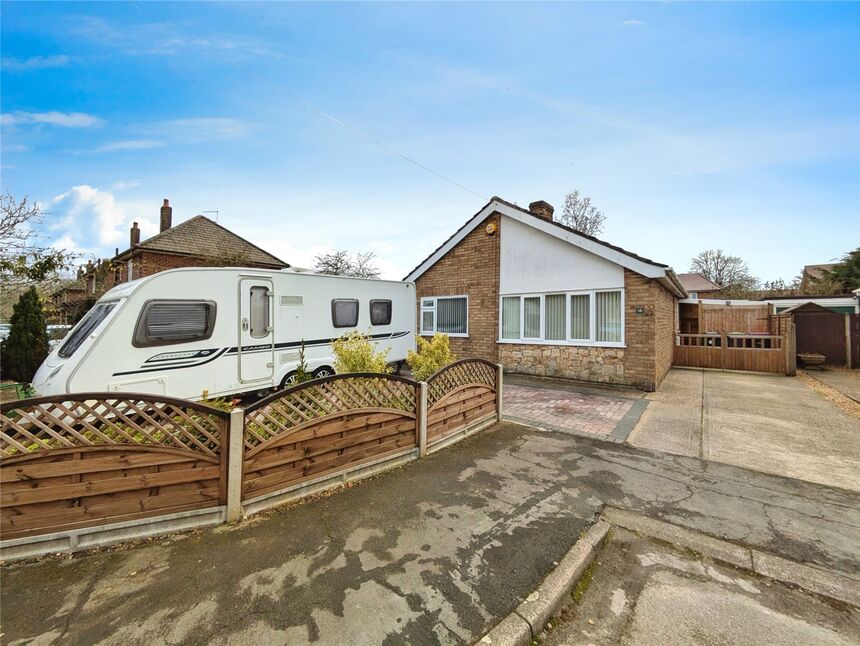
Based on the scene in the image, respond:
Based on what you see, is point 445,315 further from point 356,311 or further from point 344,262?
point 344,262

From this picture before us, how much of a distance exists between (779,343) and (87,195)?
74.4 ft

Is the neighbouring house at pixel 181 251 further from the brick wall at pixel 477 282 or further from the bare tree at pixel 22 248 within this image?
the brick wall at pixel 477 282

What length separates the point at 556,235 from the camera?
994cm

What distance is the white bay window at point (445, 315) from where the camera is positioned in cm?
1227

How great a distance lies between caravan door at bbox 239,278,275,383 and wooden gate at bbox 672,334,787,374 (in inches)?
537

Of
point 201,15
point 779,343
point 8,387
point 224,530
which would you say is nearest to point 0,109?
point 201,15

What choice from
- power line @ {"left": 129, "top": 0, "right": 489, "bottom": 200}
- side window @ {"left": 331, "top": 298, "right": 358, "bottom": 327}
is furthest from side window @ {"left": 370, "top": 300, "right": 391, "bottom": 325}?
power line @ {"left": 129, "top": 0, "right": 489, "bottom": 200}

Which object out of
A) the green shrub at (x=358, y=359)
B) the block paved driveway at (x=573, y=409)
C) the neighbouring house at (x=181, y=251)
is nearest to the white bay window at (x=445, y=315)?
the block paved driveway at (x=573, y=409)

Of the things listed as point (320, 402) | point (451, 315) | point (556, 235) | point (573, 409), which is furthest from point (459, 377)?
point (451, 315)

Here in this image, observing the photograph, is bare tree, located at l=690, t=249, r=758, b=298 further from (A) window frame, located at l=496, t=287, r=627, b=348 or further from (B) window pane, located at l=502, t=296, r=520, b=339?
(B) window pane, located at l=502, t=296, r=520, b=339

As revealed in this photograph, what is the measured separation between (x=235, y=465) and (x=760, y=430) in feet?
25.8

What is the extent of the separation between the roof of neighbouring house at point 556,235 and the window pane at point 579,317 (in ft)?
4.49

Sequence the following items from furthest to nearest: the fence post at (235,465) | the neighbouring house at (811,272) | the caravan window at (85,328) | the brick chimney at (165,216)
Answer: the neighbouring house at (811,272)
the brick chimney at (165,216)
the caravan window at (85,328)
the fence post at (235,465)

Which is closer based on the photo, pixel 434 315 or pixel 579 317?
pixel 579 317
